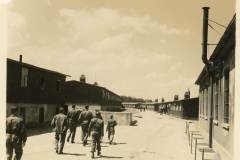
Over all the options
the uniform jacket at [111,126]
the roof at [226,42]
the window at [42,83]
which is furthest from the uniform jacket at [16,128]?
the window at [42,83]

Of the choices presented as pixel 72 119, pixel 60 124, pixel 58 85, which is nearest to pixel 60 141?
pixel 60 124

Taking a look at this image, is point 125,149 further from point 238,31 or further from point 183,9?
point 238,31

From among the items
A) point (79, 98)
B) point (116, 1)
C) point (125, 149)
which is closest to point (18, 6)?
point (116, 1)

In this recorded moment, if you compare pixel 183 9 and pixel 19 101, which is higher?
pixel 183 9

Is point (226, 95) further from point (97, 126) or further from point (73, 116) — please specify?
point (73, 116)

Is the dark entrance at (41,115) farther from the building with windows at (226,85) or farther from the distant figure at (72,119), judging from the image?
the building with windows at (226,85)

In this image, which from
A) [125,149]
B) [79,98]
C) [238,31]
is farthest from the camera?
[79,98]

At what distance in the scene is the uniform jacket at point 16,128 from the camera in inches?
444

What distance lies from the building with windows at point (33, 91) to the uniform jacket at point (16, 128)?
10516 millimetres

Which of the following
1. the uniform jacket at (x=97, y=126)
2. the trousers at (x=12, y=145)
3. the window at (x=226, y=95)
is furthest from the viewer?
the uniform jacket at (x=97, y=126)

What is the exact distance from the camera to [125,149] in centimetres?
1583

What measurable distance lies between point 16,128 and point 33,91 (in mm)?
14975

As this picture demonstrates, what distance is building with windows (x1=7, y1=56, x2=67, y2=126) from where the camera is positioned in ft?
74.5

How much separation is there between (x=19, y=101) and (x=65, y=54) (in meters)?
11.8
